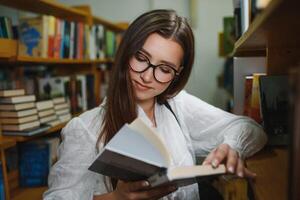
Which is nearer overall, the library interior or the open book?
the open book

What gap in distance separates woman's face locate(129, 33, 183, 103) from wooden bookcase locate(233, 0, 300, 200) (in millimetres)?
213

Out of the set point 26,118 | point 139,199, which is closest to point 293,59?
point 139,199

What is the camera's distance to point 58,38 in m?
2.19

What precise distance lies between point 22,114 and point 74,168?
94 centimetres

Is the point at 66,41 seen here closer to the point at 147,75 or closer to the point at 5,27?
the point at 5,27

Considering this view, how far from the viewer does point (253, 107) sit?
4.26 feet

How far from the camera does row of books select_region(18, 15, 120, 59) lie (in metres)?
1.99

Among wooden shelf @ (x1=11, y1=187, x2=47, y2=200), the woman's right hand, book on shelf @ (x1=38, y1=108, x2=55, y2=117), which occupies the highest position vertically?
book on shelf @ (x1=38, y1=108, x2=55, y2=117)

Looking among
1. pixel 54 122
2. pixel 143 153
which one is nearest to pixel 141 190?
pixel 143 153

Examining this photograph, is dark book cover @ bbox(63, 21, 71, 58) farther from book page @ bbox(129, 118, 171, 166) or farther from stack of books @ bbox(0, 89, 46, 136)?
book page @ bbox(129, 118, 171, 166)

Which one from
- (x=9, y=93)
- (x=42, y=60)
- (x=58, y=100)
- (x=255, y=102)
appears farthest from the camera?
(x=58, y=100)

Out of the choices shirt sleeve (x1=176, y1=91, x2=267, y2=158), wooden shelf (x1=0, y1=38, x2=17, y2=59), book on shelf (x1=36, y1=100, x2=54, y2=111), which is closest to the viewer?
shirt sleeve (x1=176, y1=91, x2=267, y2=158)

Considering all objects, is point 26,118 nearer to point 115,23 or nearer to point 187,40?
point 187,40

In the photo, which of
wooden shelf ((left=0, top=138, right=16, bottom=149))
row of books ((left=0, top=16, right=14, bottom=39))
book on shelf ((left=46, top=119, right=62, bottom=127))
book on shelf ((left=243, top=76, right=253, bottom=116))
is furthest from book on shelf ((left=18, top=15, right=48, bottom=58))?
book on shelf ((left=243, top=76, right=253, bottom=116))
